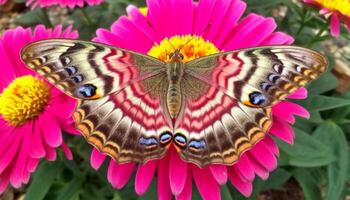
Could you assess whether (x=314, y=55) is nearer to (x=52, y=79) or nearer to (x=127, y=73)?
(x=127, y=73)

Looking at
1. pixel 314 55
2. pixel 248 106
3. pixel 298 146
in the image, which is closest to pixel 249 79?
pixel 248 106

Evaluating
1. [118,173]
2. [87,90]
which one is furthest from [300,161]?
[87,90]

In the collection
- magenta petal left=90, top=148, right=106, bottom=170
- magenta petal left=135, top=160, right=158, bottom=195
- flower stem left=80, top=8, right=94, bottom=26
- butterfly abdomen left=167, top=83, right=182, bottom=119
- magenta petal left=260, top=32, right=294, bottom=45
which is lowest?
magenta petal left=135, top=160, right=158, bottom=195

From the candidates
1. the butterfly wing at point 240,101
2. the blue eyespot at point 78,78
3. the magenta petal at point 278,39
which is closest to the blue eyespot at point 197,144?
the butterfly wing at point 240,101

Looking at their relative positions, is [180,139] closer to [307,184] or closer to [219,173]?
[219,173]

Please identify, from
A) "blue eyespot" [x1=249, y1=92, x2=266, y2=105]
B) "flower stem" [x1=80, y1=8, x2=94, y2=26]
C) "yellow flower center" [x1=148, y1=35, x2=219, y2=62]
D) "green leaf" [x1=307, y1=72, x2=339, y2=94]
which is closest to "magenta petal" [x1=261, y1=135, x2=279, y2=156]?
"blue eyespot" [x1=249, y1=92, x2=266, y2=105]

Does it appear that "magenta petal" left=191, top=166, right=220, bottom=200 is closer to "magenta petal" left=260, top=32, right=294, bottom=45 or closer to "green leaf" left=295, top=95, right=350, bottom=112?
"magenta petal" left=260, top=32, right=294, bottom=45
